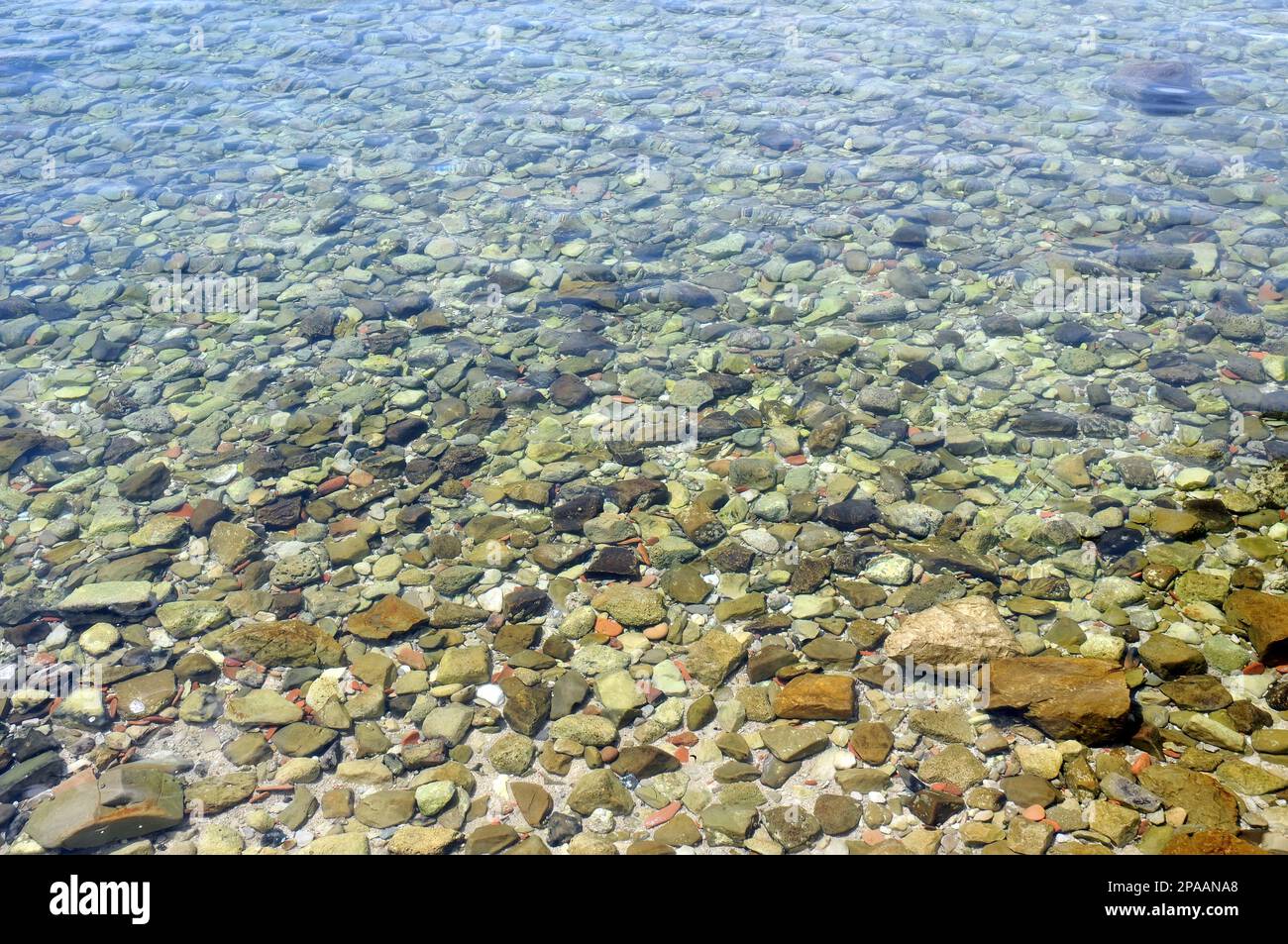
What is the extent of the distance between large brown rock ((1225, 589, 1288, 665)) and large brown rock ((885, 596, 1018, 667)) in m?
1.47

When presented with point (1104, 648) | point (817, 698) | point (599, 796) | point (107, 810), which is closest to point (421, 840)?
point (599, 796)

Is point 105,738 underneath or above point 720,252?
underneath

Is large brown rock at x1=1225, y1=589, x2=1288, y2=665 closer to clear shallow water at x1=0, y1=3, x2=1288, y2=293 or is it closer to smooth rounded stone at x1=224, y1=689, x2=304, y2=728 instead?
clear shallow water at x1=0, y1=3, x2=1288, y2=293

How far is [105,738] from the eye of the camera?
236 inches

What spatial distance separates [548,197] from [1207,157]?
8966mm

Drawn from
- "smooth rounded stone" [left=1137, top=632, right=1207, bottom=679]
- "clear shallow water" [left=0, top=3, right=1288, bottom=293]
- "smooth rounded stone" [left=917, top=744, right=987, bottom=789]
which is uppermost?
"clear shallow water" [left=0, top=3, right=1288, bottom=293]

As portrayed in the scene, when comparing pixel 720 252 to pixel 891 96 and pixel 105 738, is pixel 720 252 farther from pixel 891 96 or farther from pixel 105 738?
pixel 105 738

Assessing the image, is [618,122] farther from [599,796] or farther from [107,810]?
[107,810]

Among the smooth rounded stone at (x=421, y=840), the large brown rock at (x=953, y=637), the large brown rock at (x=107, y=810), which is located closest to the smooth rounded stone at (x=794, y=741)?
the large brown rock at (x=953, y=637)

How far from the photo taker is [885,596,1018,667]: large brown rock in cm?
603

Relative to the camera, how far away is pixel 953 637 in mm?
6066

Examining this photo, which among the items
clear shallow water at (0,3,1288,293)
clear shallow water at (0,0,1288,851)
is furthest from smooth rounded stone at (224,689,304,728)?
clear shallow water at (0,3,1288,293)

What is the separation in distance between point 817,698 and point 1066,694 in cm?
148
